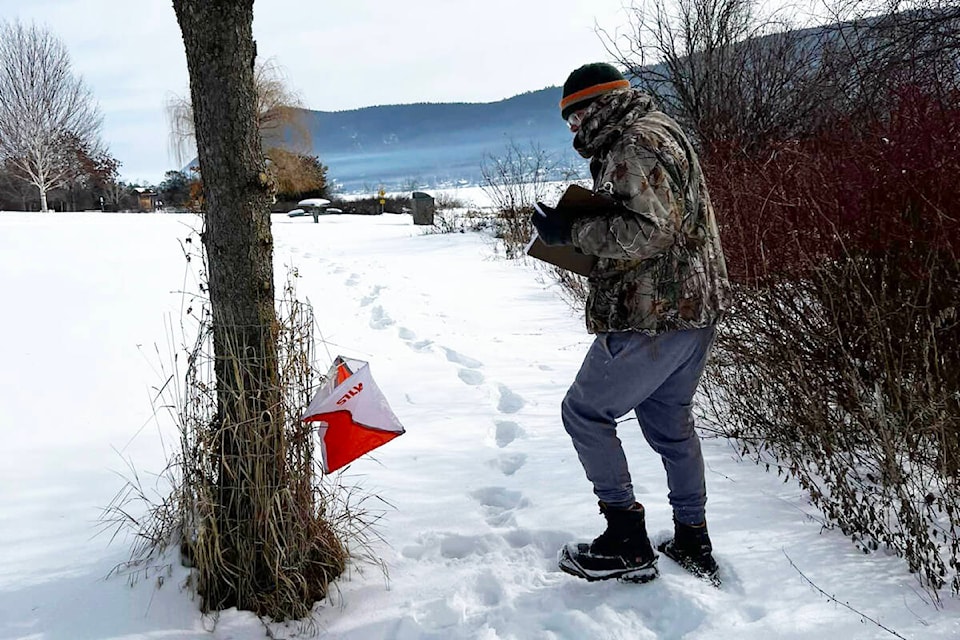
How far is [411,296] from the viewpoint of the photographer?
8617mm

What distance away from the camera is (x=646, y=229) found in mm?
1958

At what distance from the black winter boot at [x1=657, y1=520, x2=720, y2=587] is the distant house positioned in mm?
39225

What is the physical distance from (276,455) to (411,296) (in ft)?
20.8

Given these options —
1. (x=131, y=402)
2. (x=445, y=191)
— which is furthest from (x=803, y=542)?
(x=445, y=191)

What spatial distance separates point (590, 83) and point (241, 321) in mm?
1325

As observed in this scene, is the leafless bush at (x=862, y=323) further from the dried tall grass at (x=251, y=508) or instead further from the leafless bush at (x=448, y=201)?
the leafless bush at (x=448, y=201)

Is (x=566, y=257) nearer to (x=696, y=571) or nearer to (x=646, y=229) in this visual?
(x=646, y=229)

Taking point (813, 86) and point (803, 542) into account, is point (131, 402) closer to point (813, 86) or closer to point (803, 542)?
point (803, 542)

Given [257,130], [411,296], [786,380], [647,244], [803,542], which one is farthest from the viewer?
[411,296]

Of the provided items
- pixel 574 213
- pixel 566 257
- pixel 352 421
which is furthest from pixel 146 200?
pixel 574 213

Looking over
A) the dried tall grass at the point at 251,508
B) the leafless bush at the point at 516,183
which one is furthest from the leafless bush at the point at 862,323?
the leafless bush at the point at 516,183

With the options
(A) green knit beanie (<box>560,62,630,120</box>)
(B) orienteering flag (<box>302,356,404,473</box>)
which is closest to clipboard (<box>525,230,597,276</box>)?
(A) green knit beanie (<box>560,62,630,120</box>)

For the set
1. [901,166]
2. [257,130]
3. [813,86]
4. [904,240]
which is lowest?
[904,240]

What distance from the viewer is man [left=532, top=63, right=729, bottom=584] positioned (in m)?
1.99
